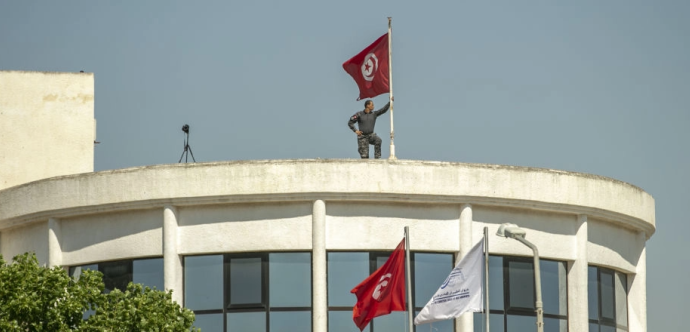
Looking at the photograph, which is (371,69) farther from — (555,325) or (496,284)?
(555,325)

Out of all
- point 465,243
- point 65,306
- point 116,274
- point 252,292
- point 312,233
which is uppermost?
point 312,233

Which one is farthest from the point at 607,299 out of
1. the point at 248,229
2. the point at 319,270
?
the point at 248,229

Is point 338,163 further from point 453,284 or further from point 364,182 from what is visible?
point 453,284

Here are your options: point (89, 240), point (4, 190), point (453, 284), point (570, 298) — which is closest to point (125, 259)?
point (89, 240)

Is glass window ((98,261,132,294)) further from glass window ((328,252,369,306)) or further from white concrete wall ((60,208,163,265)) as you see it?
glass window ((328,252,369,306))

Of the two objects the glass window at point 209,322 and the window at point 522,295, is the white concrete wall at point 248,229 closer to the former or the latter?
the glass window at point 209,322

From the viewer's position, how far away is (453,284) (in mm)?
38938

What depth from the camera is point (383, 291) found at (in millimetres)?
40250

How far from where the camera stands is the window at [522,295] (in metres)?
42.1

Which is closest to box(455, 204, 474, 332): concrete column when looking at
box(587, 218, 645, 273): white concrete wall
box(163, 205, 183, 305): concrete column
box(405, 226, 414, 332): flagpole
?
box(405, 226, 414, 332): flagpole

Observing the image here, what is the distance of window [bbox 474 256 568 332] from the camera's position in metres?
42.1

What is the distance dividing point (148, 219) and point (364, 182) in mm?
5676

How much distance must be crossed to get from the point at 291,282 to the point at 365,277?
6.09ft

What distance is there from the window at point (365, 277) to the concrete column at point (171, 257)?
379 cm
